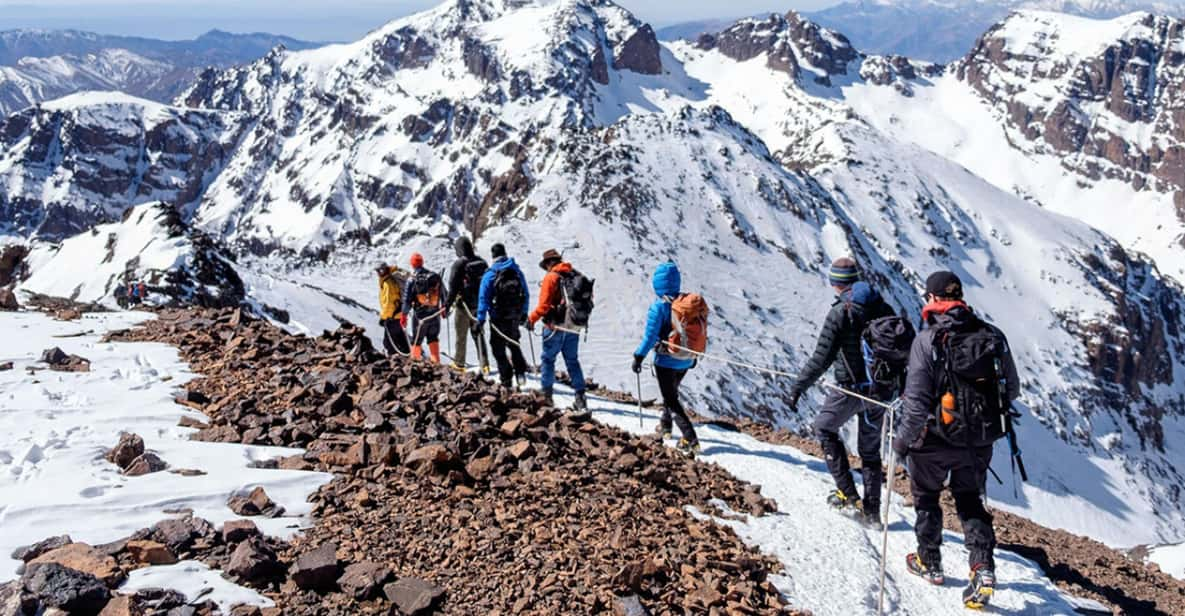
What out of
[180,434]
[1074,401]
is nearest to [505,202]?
[180,434]

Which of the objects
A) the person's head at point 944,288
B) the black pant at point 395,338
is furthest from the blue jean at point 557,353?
the person's head at point 944,288

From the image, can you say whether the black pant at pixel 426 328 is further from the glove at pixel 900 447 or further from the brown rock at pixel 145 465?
the glove at pixel 900 447

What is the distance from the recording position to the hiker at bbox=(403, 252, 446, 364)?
612 inches

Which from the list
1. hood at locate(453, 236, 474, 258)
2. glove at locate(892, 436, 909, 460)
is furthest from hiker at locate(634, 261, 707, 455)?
hood at locate(453, 236, 474, 258)

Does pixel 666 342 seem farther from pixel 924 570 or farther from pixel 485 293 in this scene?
pixel 924 570

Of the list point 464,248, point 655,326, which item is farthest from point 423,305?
point 655,326

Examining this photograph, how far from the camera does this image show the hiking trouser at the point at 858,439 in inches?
334

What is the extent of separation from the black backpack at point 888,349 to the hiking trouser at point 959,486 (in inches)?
44.8

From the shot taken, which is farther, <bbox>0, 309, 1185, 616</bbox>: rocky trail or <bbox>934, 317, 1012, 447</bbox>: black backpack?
<bbox>934, 317, 1012, 447</bbox>: black backpack

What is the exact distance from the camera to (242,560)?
536 centimetres

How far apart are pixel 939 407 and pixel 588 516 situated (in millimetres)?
3297

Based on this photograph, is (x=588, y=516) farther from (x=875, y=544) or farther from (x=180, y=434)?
(x=180, y=434)

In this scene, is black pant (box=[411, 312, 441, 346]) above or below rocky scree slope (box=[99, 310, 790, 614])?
below

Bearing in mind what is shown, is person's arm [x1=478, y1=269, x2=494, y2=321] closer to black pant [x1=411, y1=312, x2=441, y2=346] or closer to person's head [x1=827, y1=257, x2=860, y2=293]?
black pant [x1=411, y1=312, x2=441, y2=346]
